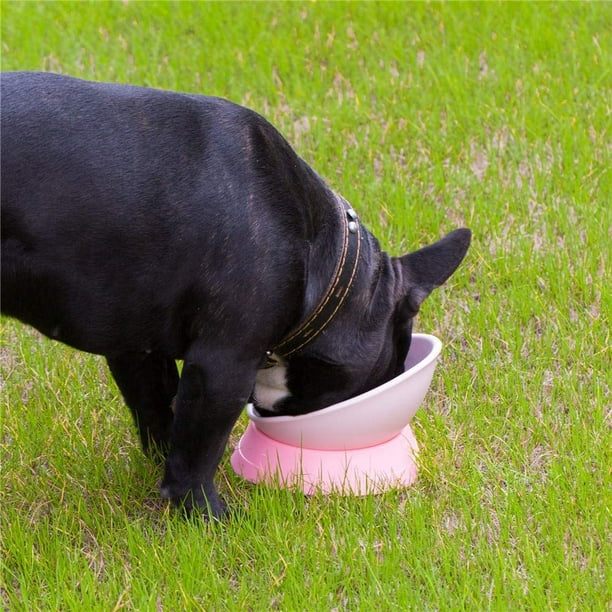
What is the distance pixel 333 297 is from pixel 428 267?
0.40m

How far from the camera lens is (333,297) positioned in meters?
3.06

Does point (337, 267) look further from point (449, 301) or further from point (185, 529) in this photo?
point (449, 301)

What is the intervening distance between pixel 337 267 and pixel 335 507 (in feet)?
2.63

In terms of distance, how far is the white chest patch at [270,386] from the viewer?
327cm

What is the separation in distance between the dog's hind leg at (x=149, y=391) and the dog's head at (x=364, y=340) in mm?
325

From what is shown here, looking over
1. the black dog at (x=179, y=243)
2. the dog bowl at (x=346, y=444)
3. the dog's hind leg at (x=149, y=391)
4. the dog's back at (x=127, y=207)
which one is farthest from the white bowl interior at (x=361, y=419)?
the dog's back at (x=127, y=207)

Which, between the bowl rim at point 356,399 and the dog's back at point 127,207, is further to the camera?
the bowl rim at point 356,399

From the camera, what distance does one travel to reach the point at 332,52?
6418mm

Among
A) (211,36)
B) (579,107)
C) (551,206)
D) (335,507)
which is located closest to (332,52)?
(211,36)

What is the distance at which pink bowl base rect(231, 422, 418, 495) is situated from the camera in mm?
3391

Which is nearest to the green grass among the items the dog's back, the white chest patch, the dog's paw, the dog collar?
the dog's paw

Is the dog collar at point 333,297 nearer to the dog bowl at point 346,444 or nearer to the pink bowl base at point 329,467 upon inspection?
the dog bowl at point 346,444

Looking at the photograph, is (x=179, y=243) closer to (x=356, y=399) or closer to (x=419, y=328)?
(x=356, y=399)

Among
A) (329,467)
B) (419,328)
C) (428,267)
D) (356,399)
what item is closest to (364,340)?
(356,399)
